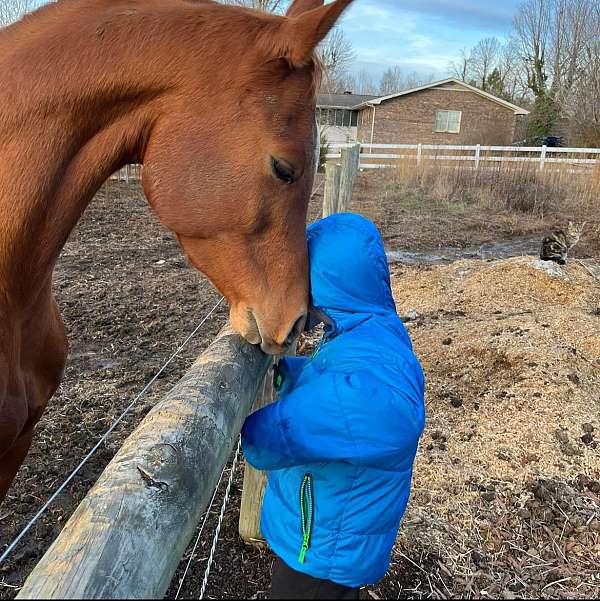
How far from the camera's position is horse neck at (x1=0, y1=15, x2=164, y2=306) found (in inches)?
59.0

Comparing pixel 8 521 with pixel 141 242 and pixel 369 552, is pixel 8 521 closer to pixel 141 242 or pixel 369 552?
pixel 369 552

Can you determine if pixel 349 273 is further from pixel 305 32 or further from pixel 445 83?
pixel 445 83

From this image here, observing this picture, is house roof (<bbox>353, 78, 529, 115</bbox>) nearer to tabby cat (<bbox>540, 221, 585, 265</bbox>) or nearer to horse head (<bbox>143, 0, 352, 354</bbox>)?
tabby cat (<bbox>540, 221, 585, 265</bbox>)

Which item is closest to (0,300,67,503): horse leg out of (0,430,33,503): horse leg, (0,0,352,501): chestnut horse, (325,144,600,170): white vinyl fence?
(0,430,33,503): horse leg

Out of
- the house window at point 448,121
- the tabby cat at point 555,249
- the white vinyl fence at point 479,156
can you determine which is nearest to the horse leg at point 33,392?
the tabby cat at point 555,249

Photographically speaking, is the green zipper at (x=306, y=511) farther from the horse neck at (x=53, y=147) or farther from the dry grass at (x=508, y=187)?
the dry grass at (x=508, y=187)

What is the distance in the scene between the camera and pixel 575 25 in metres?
32.5

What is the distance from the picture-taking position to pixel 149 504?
86 centimetres

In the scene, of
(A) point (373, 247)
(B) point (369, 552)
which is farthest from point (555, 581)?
(A) point (373, 247)

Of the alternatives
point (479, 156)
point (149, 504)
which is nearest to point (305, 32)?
point (149, 504)

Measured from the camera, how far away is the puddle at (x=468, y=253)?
8883mm

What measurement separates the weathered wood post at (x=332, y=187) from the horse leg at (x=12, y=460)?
8.91 ft

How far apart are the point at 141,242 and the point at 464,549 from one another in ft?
24.2

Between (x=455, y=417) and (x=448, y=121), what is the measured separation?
33.3 meters
